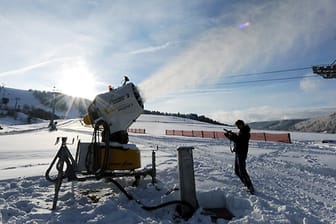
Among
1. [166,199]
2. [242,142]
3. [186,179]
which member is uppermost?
[242,142]

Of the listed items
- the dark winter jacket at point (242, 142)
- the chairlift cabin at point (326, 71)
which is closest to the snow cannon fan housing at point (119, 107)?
the dark winter jacket at point (242, 142)

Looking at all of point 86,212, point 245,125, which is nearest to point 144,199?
point 86,212

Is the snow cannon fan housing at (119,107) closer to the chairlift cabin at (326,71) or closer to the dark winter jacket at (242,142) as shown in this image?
the dark winter jacket at (242,142)

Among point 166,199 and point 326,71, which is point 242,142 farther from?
point 326,71

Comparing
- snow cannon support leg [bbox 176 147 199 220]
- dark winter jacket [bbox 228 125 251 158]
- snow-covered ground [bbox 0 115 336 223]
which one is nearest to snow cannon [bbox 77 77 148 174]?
snow-covered ground [bbox 0 115 336 223]

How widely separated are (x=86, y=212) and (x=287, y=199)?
4.30 m

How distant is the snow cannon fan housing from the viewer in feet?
21.0

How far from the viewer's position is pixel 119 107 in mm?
6418

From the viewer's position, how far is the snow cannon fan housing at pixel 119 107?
21.0 ft

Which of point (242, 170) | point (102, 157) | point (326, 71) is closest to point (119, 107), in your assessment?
point (102, 157)

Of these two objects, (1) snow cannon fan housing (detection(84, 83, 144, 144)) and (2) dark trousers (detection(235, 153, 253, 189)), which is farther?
(1) snow cannon fan housing (detection(84, 83, 144, 144))

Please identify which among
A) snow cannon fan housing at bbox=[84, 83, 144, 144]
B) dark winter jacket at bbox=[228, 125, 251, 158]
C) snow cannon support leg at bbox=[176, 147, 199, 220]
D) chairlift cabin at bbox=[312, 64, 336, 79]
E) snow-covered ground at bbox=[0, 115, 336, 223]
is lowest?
snow-covered ground at bbox=[0, 115, 336, 223]

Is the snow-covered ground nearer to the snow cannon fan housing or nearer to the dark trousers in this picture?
the dark trousers

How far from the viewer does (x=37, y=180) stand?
25.0ft
